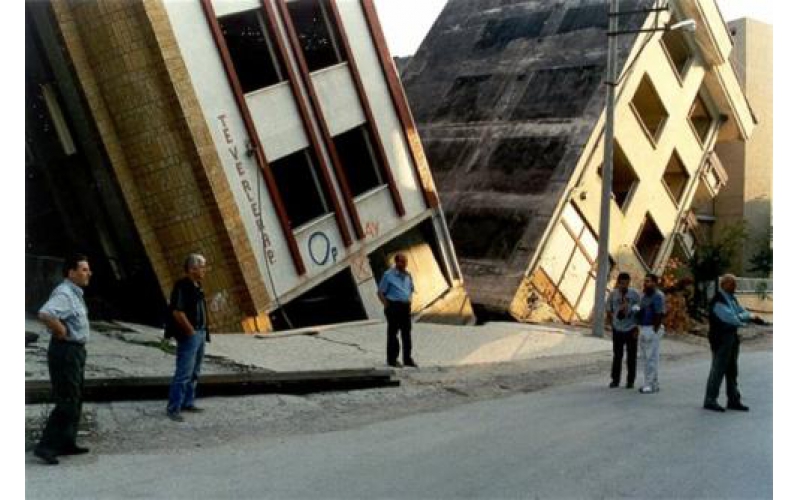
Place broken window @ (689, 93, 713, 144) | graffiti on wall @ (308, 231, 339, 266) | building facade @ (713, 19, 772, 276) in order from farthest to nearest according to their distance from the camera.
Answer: broken window @ (689, 93, 713, 144)
graffiti on wall @ (308, 231, 339, 266)
building facade @ (713, 19, 772, 276)

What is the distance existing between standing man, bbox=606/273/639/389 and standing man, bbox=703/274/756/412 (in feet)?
3.37

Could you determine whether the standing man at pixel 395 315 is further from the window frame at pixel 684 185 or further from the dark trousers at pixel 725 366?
the window frame at pixel 684 185

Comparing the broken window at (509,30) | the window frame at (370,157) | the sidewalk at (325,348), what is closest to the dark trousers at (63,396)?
the sidewalk at (325,348)

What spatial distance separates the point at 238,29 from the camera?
29.5 ft

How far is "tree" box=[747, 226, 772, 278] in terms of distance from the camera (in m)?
7.55

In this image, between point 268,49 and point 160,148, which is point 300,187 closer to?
point 268,49

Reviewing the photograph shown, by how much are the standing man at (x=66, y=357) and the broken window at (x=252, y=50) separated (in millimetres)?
4476

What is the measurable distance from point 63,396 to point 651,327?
18.2 ft

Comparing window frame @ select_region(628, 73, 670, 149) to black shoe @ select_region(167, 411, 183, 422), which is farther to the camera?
window frame @ select_region(628, 73, 670, 149)

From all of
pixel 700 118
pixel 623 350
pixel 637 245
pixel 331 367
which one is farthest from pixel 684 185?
pixel 331 367

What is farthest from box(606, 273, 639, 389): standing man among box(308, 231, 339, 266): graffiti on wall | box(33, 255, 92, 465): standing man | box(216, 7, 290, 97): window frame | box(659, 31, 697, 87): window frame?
box(659, 31, 697, 87): window frame

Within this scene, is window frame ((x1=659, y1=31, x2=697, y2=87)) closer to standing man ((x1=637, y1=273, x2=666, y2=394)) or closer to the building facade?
the building facade

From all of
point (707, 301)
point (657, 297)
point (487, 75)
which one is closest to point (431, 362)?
point (657, 297)

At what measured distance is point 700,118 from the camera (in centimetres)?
1412
